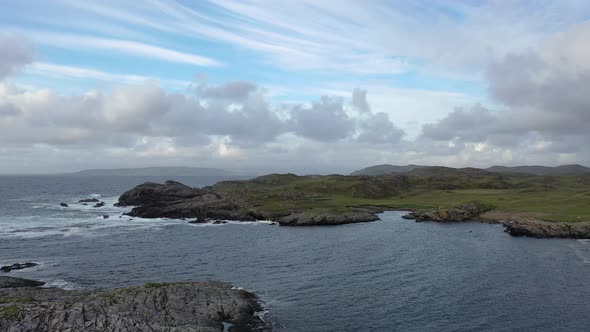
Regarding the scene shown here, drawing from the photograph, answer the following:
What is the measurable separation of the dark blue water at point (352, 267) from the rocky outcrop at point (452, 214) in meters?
7.72

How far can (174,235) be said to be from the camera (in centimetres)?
10456

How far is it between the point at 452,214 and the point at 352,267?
215ft

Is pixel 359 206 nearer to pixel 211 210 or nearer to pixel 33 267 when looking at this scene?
pixel 211 210

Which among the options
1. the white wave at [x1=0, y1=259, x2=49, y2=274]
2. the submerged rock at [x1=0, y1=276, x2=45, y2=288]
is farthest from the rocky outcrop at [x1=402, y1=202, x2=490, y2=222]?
the submerged rock at [x1=0, y1=276, x2=45, y2=288]

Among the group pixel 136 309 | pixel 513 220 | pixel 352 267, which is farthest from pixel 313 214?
pixel 136 309

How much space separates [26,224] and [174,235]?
4906 centimetres

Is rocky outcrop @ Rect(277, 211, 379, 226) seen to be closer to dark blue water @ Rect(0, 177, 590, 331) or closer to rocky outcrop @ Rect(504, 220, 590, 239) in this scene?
dark blue water @ Rect(0, 177, 590, 331)

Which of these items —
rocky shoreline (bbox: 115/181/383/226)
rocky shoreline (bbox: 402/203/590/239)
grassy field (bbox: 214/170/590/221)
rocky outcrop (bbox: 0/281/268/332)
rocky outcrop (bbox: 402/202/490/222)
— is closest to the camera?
rocky outcrop (bbox: 0/281/268/332)

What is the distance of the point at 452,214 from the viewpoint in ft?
414

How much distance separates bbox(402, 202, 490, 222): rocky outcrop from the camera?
411ft

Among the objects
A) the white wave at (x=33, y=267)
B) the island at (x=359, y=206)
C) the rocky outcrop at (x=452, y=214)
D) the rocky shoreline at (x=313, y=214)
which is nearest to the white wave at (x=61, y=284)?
the white wave at (x=33, y=267)

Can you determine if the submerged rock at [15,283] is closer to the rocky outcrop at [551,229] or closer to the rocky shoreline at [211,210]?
the rocky shoreline at [211,210]

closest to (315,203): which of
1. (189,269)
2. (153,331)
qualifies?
(189,269)

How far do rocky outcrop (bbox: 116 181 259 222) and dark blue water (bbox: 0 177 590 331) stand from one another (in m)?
14.7
